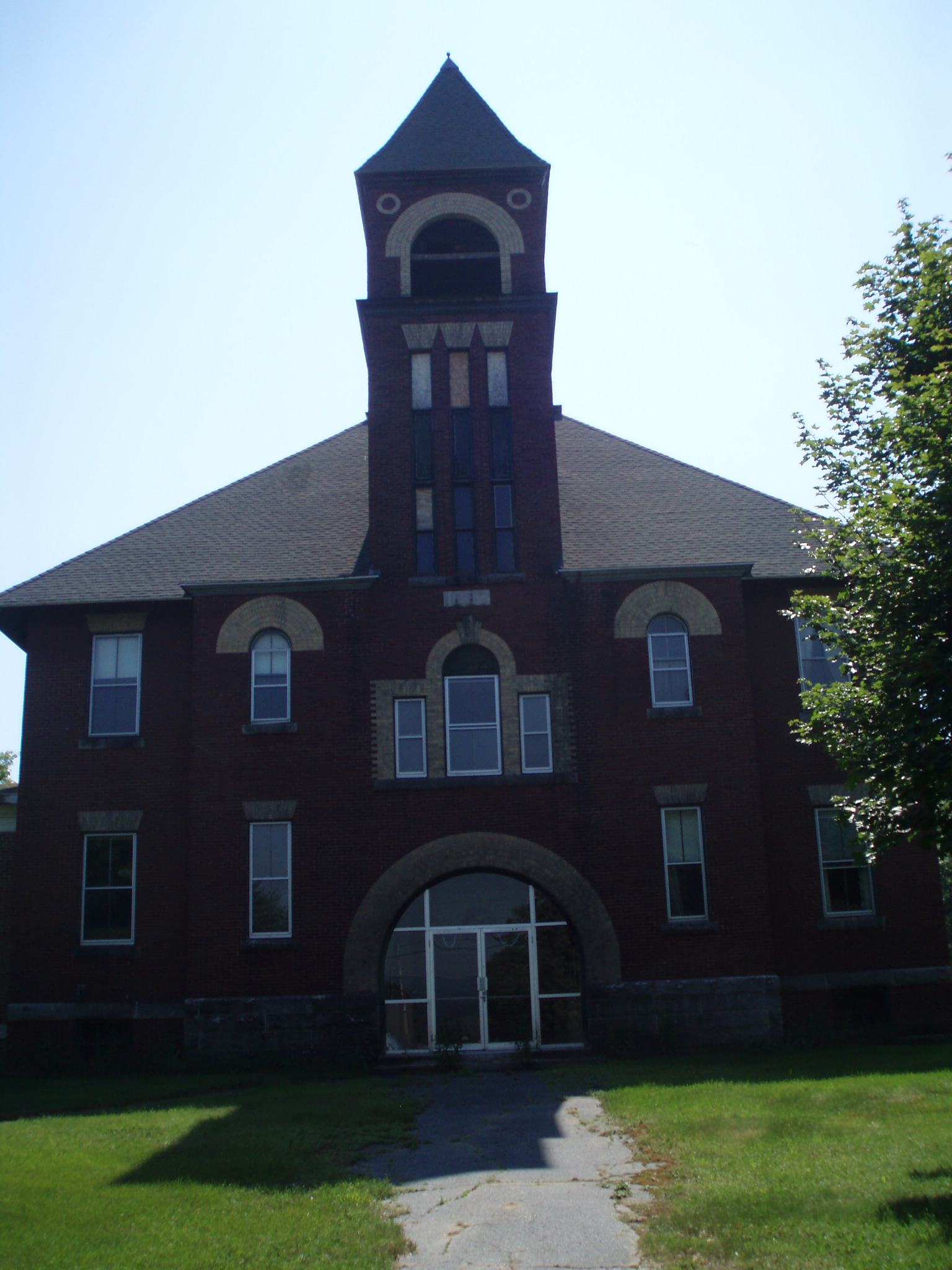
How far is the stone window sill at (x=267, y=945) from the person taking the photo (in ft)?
63.9

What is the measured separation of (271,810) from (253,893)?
4.64 ft

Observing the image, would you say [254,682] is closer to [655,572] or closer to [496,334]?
[655,572]

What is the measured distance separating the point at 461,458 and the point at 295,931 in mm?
9091

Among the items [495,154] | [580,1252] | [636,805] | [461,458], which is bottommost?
[580,1252]

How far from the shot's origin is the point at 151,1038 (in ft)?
65.1

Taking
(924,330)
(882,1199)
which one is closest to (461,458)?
(924,330)

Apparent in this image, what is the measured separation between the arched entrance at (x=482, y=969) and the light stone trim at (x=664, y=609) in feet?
16.2

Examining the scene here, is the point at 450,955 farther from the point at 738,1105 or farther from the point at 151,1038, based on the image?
the point at 738,1105

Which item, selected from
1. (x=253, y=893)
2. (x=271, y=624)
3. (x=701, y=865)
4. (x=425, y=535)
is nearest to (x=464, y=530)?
(x=425, y=535)

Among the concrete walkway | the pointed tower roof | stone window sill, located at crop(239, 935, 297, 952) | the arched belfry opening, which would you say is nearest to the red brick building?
stone window sill, located at crop(239, 935, 297, 952)

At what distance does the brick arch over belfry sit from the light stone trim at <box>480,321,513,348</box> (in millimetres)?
9349

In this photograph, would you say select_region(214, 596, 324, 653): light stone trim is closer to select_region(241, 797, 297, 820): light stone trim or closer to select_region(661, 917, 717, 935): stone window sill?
select_region(241, 797, 297, 820): light stone trim

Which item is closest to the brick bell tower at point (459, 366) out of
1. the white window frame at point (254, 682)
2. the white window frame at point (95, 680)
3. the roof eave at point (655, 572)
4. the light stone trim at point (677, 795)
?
the roof eave at point (655, 572)

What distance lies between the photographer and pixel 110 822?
20828 millimetres
